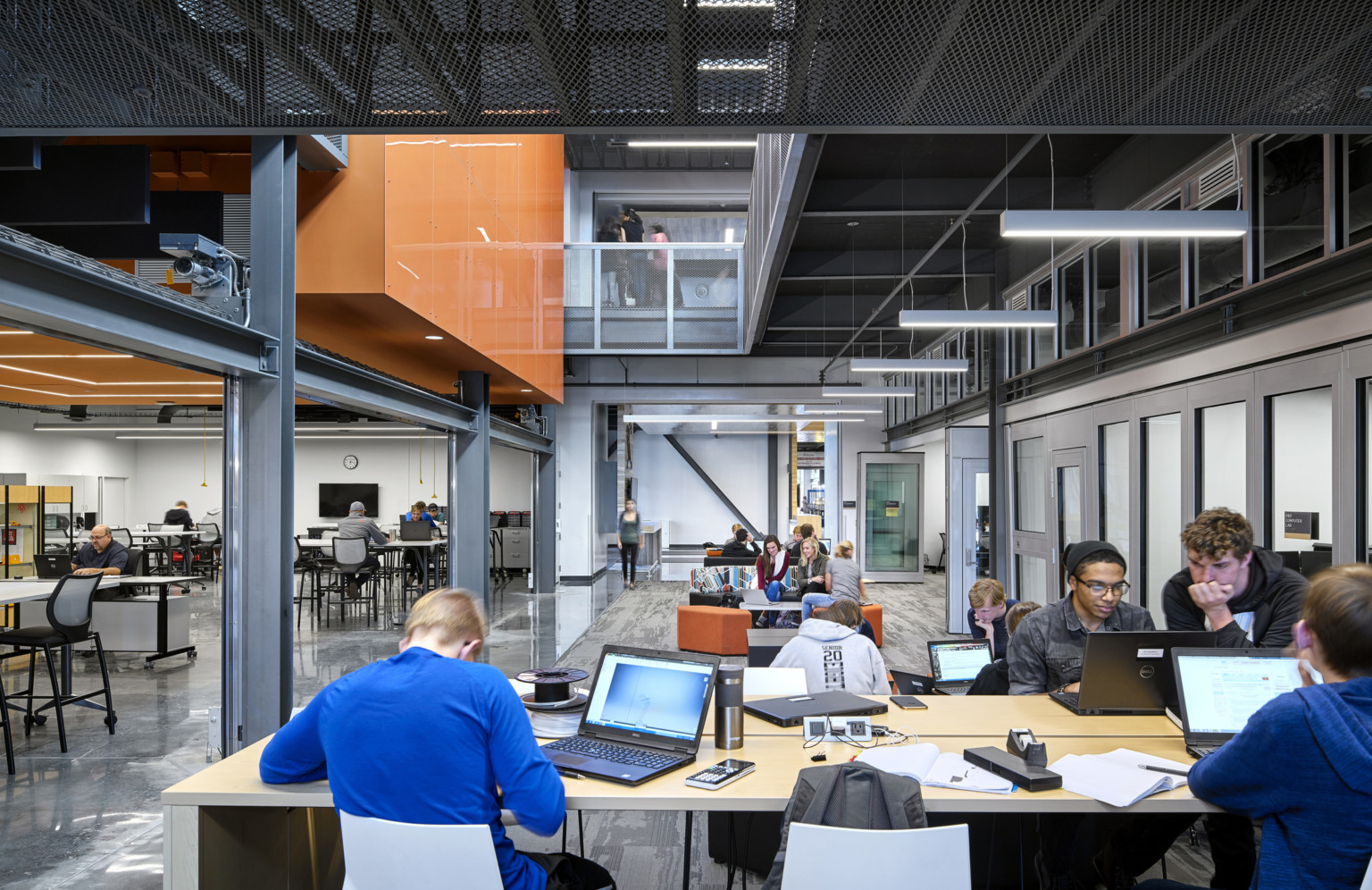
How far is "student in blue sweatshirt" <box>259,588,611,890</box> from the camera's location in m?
2.05

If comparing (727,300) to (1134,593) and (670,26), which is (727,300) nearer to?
(1134,593)

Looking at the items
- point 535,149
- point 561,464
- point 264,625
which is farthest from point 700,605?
point 561,464

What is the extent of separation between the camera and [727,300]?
13227 millimetres

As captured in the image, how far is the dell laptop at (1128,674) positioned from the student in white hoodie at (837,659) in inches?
45.6

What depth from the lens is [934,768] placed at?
100 inches

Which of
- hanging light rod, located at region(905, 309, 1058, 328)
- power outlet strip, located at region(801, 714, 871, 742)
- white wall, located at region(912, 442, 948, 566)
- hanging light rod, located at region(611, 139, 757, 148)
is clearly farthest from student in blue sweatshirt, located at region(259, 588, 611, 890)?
white wall, located at region(912, 442, 948, 566)

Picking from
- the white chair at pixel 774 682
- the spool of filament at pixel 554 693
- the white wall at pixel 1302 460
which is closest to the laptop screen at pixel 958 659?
the white chair at pixel 774 682

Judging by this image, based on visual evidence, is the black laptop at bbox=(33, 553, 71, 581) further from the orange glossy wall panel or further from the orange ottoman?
the orange ottoman

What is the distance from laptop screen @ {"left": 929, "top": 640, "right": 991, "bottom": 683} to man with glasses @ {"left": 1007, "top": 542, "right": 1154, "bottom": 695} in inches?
49.0

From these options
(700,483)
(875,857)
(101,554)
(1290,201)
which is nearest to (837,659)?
(875,857)

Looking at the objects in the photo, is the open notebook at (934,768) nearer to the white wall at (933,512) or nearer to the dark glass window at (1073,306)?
the dark glass window at (1073,306)

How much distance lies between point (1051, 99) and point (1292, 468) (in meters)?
4.44

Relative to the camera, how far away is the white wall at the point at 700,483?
21.9 m

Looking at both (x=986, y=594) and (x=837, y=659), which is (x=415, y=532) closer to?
(x=986, y=594)
